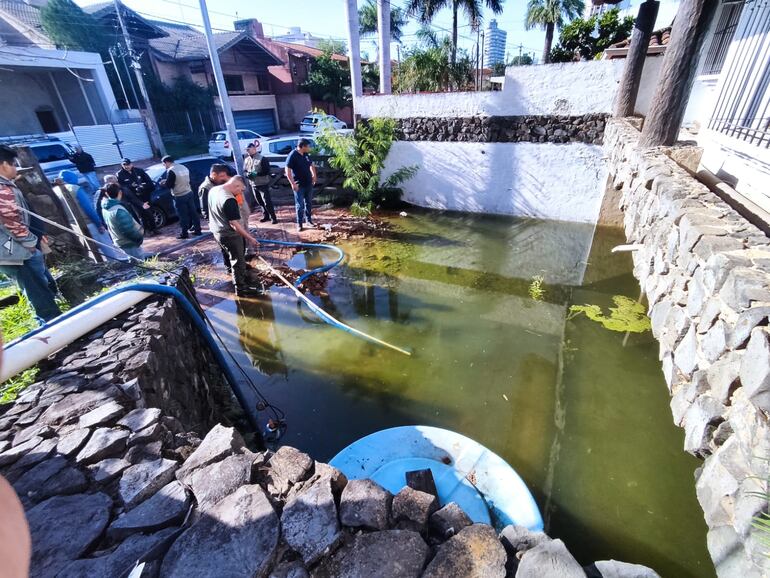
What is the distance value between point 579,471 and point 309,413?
258cm

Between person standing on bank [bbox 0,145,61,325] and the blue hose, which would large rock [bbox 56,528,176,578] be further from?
person standing on bank [bbox 0,145,61,325]

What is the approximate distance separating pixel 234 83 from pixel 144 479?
2710cm

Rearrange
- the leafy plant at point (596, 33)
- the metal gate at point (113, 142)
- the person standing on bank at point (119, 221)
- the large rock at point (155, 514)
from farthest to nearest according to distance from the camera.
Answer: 1. the metal gate at point (113, 142)
2. the leafy plant at point (596, 33)
3. the person standing on bank at point (119, 221)
4. the large rock at point (155, 514)

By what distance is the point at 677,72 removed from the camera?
3906 mm

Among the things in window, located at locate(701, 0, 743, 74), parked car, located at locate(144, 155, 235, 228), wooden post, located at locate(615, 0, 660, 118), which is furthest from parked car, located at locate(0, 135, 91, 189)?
Answer: window, located at locate(701, 0, 743, 74)

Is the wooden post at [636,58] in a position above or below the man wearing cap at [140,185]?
above

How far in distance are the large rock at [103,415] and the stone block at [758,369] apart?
313 centimetres

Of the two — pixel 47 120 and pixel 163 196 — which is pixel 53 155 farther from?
pixel 47 120

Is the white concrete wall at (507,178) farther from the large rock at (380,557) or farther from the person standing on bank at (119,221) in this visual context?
the large rock at (380,557)

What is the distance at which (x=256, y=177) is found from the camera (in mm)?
8438

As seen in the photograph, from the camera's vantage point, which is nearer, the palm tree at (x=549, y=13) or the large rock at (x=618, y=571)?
the large rock at (x=618, y=571)

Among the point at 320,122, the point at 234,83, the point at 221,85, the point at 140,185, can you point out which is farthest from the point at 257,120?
the point at 140,185

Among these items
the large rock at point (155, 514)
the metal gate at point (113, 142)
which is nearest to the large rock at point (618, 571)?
the large rock at point (155, 514)

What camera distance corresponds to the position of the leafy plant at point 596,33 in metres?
13.8
